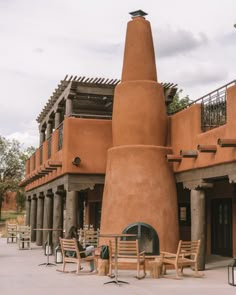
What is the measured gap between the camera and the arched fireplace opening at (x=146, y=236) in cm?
1509

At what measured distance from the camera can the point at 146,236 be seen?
1528cm

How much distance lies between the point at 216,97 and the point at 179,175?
312cm

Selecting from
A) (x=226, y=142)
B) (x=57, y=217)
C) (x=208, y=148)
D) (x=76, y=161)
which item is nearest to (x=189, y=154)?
(x=208, y=148)

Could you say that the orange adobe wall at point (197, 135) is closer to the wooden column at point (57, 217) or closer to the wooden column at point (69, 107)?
the wooden column at point (69, 107)

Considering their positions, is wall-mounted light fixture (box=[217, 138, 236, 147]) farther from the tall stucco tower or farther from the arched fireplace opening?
the arched fireplace opening

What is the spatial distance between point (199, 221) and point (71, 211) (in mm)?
5224

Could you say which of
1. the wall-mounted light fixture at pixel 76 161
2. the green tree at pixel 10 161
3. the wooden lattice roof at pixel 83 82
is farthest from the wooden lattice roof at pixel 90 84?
the green tree at pixel 10 161

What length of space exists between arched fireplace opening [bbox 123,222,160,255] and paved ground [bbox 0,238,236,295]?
1.33 m

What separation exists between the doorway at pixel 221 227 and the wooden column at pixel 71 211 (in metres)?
5.48

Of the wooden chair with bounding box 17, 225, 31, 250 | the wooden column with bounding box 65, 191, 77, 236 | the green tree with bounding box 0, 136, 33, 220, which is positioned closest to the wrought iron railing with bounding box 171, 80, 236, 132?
the wooden column with bounding box 65, 191, 77, 236

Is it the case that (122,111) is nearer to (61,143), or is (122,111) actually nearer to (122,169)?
(122,169)

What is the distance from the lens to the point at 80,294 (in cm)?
998

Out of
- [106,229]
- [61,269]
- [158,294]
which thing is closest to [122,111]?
[106,229]

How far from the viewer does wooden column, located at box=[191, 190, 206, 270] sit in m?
14.1
